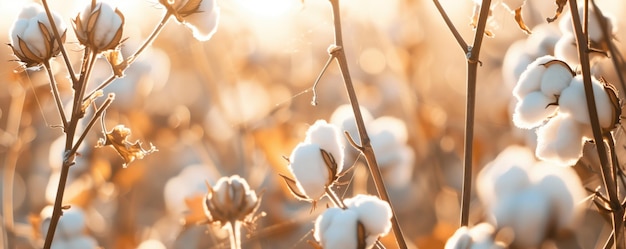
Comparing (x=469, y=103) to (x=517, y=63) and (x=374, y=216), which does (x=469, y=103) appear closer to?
(x=374, y=216)

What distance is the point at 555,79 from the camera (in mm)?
865

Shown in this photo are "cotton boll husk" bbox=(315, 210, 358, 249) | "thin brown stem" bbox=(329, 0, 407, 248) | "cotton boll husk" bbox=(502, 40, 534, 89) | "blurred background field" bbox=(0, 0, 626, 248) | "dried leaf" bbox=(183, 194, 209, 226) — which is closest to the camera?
"cotton boll husk" bbox=(315, 210, 358, 249)

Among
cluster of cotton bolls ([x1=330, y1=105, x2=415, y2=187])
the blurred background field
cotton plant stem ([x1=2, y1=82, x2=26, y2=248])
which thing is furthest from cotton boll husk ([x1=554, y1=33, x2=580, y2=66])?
cotton plant stem ([x1=2, y1=82, x2=26, y2=248])

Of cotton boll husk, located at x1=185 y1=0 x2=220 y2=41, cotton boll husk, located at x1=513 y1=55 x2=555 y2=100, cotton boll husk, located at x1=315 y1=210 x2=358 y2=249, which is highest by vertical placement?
cotton boll husk, located at x1=185 y1=0 x2=220 y2=41

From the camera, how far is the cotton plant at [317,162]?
896 mm

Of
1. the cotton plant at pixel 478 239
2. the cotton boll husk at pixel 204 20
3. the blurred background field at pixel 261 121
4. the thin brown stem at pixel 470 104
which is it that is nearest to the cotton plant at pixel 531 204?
the cotton plant at pixel 478 239

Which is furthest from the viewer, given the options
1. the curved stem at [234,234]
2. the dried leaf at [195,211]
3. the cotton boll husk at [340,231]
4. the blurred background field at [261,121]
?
the blurred background field at [261,121]

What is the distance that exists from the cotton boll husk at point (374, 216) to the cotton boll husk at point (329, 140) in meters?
0.09

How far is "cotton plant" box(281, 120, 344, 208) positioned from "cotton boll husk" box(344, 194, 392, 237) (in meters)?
0.07

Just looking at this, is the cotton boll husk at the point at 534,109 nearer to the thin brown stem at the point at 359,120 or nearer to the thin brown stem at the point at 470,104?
the thin brown stem at the point at 470,104

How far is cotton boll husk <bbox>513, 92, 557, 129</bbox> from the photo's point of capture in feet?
2.87

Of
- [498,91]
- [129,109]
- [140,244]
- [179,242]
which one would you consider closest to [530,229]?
[140,244]

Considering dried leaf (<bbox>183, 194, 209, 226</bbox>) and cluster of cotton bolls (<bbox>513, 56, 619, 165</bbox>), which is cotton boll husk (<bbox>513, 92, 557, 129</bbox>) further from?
dried leaf (<bbox>183, 194, 209, 226</bbox>)

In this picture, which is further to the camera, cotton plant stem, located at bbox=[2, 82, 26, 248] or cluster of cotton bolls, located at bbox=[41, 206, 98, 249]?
cotton plant stem, located at bbox=[2, 82, 26, 248]
